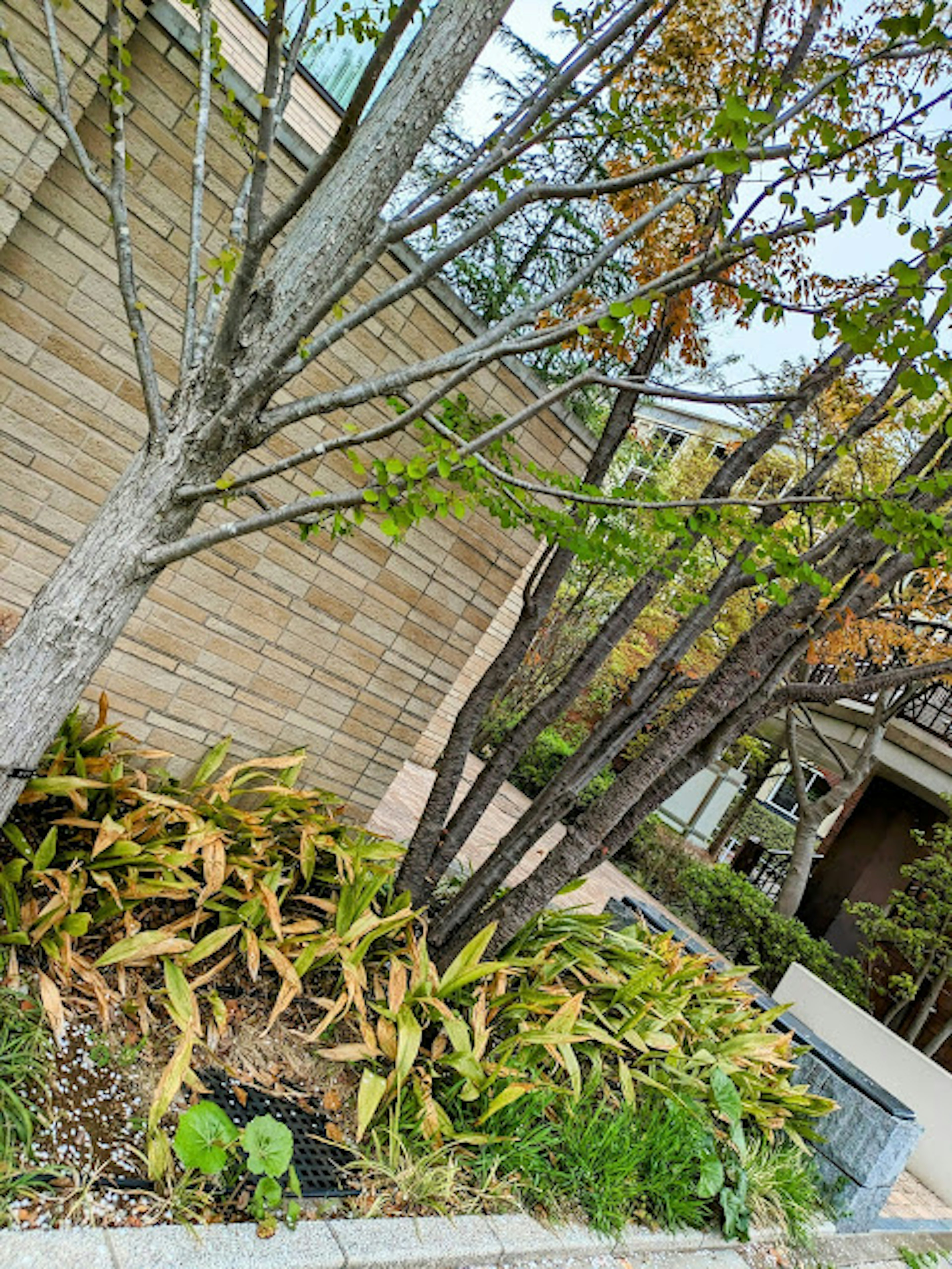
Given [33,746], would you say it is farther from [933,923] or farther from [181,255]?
[933,923]

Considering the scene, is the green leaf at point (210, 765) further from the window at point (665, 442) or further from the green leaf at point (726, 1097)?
the window at point (665, 442)

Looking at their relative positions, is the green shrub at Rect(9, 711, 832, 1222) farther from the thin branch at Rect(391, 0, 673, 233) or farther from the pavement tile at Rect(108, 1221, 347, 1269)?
the thin branch at Rect(391, 0, 673, 233)

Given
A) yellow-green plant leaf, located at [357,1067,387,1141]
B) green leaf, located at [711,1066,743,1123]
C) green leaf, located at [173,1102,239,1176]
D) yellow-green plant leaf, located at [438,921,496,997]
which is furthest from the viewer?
green leaf, located at [711,1066,743,1123]

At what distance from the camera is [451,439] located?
2.60m

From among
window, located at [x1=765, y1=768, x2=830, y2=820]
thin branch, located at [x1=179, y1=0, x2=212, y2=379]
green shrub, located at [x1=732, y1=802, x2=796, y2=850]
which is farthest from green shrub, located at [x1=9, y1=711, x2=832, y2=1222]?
window, located at [x1=765, y1=768, x2=830, y2=820]

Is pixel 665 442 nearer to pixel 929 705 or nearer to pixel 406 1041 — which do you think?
pixel 929 705

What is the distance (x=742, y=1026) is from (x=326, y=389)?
A: 407 centimetres

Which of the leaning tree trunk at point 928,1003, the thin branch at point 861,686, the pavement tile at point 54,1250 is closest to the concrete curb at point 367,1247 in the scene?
the pavement tile at point 54,1250

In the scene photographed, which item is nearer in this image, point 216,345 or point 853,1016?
point 216,345

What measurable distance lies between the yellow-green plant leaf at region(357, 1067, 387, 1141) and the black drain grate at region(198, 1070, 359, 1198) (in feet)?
0.35

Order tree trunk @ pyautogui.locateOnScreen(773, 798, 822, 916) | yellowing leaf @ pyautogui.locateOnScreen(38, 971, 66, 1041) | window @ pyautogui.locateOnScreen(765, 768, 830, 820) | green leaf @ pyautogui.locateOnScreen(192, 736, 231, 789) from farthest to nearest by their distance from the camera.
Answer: window @ pyautogui.locateOnScreen(765, 768, 830, 820) → tree trunk @ pyautogui.locateOnScreen(773, 798, 822, 916) → green leaf @ pyautogui.locateOnScreen(192, 736, 231, 789) → yellowing leaf @ pyautogui.locateOnScreen(38, 971, 66, 1041)

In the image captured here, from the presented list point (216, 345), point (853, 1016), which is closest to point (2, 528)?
point (216, 345)

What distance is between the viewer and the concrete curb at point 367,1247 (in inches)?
78.2

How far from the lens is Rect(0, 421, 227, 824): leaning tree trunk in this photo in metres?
2.19
